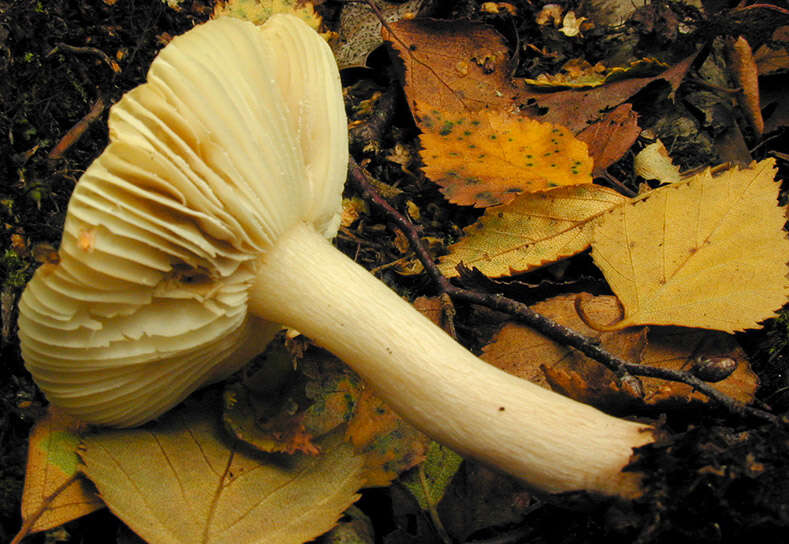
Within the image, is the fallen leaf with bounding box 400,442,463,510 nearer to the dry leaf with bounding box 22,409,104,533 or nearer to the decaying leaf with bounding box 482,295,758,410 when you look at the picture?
the decaying leaf with bounding box 482,295,758,410

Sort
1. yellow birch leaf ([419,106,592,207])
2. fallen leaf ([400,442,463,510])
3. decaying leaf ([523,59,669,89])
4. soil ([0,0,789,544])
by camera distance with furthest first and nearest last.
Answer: decaying leaf ([523,59,669,89]) < yellow birch leaf ([419,106,592,207]) < fallen leaf ([400,442,463,510]) < soil ([0,0,789,544])

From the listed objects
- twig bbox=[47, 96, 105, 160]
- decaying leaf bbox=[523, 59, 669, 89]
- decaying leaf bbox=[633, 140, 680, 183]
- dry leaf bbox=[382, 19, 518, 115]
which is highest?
twig bbox=[47, 96, 105, 160]

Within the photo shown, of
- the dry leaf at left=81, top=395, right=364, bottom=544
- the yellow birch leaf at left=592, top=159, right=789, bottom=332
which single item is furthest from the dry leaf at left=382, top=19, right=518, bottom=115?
the dry leaf at left=81, top=395, right=364, bottom=544

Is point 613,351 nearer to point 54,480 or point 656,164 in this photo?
point 656,164

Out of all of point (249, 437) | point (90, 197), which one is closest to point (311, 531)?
point (249, 437)

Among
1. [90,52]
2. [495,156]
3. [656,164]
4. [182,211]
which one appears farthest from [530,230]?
[90,52]

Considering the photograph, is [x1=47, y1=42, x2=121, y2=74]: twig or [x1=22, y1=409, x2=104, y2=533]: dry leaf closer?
[x1=22, y1=409, x2=104, y2=533]: dry leaf

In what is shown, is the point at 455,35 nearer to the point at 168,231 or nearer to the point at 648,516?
the point at 168,231
